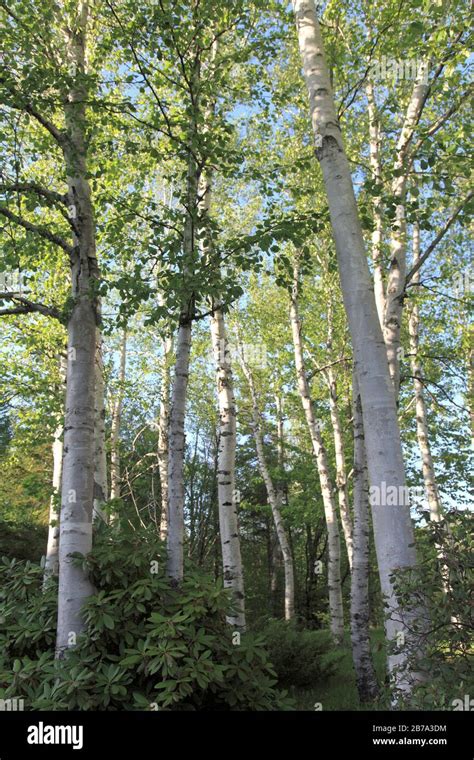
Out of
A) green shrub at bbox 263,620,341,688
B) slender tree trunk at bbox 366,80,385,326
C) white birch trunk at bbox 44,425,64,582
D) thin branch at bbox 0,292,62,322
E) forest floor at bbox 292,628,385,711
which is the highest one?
slender tree trunk at bbox 366,80,385,326

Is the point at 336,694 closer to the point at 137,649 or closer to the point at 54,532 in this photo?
the point at 137,649

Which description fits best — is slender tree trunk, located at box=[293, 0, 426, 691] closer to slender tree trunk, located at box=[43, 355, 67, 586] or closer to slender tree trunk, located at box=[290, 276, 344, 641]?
slender tree trunk, located at box=[43, 355, 67, 586]

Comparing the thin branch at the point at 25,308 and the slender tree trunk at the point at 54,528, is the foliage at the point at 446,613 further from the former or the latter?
the thin branch at the point at 25,308

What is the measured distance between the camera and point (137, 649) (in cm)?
440

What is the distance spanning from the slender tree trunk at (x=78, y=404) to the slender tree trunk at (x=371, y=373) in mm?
2627

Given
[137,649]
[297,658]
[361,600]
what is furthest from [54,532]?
[361,600]

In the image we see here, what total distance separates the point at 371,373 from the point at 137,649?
9.57 ft

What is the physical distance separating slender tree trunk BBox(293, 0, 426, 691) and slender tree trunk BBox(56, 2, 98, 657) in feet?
8.62

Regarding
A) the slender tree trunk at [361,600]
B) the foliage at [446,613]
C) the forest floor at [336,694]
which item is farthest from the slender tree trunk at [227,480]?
the foliage at [446,613]

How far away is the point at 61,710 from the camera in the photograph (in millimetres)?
3992

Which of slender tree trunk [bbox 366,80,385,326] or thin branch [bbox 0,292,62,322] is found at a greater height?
slender tree trunk [bbox 366,80,385,326]

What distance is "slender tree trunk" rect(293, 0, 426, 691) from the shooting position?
3312mm

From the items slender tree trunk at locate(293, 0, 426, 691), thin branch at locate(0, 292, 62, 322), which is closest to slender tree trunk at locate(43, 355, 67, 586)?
thin branch at locate(0, 292, 62, 322)

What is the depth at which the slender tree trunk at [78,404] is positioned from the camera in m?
4.86
